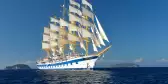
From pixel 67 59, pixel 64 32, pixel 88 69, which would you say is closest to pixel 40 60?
pixel 64 32

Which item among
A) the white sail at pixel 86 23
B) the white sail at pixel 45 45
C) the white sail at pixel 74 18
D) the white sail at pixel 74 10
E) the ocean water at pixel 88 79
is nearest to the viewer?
the ocean water at pixel 88 79

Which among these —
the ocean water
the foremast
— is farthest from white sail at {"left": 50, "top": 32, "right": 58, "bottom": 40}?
the ocean water

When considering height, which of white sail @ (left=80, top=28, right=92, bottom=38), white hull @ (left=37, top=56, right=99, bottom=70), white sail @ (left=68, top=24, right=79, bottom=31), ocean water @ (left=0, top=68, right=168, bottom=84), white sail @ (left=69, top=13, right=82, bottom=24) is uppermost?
white sail @ (left=69, top=13, right=82, bottom=24)

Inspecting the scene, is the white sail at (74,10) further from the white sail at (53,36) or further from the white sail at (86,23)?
the white sail at (53,36)

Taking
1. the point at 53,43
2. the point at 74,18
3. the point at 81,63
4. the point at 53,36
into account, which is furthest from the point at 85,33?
the point at 53,43

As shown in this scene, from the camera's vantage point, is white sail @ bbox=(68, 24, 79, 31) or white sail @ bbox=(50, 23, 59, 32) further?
white sail @ bbox=(50, 23, 59, 32)

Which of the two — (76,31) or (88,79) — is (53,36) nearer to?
(76,31)

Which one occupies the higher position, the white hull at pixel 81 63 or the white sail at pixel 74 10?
the white sail at pixel 74 10

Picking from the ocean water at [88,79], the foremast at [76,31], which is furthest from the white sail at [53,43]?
the ocean water at [88,79]

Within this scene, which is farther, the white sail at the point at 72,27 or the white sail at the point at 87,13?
the white sail at the point at 72,27

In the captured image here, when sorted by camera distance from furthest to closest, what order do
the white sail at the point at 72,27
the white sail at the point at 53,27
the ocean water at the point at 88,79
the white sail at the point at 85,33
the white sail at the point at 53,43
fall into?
1. the white sail at the point at 53,27
2. the white sail at the point at 53,43
3. the white sail at the point at 72,27
4. the white sail at the point at 85,33
5. the ocean water at the point at 88,79

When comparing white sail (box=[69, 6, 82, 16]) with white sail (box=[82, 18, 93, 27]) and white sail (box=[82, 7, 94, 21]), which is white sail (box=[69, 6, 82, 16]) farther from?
white sail (box=[82, 18, 93, 27])

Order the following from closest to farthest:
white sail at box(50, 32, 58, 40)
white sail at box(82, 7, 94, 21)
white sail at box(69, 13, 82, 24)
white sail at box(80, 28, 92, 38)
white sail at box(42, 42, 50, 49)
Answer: white sail at box(80, 28, 92, 38) → white sail at box(82, 7, 94, 21) → white sail at box(69, 13, 82, 24) → white sail at box(50, 32, 58, 40) → white sail at box(42, 42, 50, 49)

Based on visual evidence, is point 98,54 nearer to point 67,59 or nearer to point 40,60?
point 67,59
